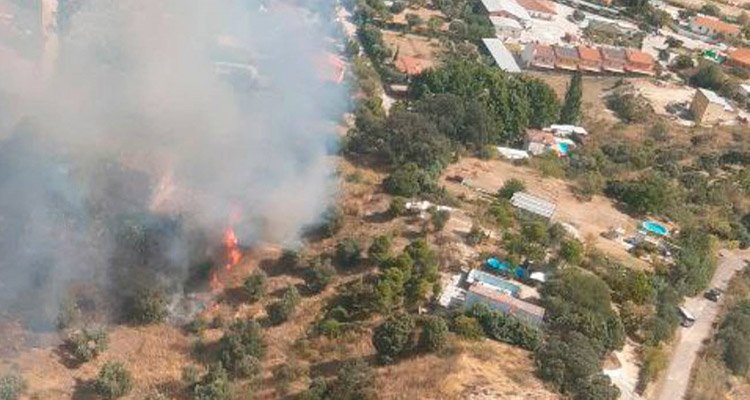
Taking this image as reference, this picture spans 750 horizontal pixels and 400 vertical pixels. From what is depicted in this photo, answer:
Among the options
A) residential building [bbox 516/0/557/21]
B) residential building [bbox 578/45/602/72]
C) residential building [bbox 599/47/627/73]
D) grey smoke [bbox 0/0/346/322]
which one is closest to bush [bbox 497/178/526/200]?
grey smoke [bbox 0/0/346/322]

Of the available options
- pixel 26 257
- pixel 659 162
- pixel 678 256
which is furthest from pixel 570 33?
pixel 26 257

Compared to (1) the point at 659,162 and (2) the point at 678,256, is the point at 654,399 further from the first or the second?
(1) the point at 659,162

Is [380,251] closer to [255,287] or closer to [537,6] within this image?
[255,287]

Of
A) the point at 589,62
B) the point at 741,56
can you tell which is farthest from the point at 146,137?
the point at 741,56

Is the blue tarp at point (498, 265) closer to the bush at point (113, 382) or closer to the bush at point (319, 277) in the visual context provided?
the bush at point (319, 277)

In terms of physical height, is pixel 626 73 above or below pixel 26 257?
above

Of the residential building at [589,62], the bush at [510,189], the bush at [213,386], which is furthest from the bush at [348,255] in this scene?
the residential building at [589,62]
